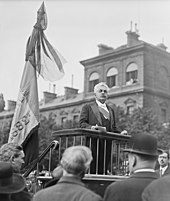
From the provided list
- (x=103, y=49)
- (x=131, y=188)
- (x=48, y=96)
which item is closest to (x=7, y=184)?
(x=131, y=188)

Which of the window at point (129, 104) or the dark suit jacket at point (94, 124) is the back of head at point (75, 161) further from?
the window at point (129, 104)

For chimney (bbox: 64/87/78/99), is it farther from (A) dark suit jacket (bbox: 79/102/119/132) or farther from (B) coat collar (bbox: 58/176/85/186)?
(B) coat collar (bbox: 58/176/85/186)

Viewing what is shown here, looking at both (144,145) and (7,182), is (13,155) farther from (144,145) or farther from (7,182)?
(144,145)

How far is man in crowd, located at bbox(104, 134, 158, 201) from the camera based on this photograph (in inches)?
126

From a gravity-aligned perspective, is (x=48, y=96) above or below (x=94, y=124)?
above

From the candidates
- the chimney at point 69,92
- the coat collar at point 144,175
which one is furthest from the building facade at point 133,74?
the coat collar at point 144,175

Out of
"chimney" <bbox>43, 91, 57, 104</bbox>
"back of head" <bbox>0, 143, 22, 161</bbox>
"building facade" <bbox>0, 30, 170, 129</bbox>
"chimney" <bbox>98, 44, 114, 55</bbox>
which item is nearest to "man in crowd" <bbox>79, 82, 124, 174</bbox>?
"back of head" <bbox>0, 143, 22, 161</bbox>

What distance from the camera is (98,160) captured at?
6422 mm

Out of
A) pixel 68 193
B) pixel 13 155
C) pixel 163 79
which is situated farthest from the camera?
pixel 163 79

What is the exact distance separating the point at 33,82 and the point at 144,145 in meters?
4.21

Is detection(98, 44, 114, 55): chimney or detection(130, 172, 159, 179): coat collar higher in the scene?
detection(98, 44, 114, 55): chimney

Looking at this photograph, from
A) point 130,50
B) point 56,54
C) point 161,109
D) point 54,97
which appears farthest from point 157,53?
point 56,54

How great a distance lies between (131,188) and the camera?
3217 millimetres

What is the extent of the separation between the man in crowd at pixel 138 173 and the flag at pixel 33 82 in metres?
3.62
